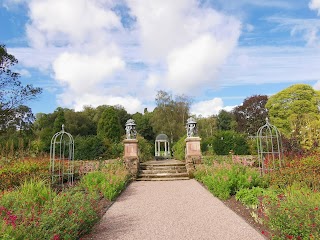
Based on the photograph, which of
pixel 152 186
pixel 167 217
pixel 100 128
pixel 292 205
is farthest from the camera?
pixel 100 128

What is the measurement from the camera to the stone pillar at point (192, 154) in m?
11.0

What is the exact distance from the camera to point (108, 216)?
5.38 meters

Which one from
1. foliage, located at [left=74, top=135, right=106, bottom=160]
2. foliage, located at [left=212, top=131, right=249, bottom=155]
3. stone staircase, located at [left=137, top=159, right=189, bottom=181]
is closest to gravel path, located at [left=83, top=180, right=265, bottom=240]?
stone staircase, located at [left=137, top=159, right=189, bottom=181]

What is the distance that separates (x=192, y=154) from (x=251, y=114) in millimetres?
27015

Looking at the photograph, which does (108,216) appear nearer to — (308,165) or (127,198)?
(127,198)

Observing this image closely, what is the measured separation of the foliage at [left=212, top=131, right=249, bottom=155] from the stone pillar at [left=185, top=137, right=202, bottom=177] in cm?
338

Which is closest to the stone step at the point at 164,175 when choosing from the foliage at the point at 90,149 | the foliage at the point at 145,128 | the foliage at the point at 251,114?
the foliage at the point at 90,149

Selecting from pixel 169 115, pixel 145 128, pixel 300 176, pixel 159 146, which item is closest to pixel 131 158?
pixel 300 176

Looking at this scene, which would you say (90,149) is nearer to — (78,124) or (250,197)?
(250,197)

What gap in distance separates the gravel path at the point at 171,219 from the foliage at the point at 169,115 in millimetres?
19011

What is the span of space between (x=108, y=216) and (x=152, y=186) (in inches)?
153

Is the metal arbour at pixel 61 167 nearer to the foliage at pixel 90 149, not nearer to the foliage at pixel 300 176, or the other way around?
the foliage at pixel 90 149

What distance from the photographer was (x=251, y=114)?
1404 inches

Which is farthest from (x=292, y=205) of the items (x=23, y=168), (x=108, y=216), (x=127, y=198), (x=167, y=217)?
(x=23, y=168)
